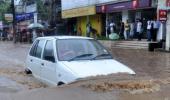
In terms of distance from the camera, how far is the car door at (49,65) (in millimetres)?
10242

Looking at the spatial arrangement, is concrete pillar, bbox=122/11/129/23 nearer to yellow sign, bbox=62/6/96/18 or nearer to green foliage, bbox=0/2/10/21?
yellow sign, bbox=62/6/96/18

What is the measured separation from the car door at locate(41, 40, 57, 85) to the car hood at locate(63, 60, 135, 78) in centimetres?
42

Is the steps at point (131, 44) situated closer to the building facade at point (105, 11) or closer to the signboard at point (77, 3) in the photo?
the building facade at point (105, 11)

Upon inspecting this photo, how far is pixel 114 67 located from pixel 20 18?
56201mm

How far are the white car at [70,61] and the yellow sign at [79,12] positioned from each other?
30830 millimetres

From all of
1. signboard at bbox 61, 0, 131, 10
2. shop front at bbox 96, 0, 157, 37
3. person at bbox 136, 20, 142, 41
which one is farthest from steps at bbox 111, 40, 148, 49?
signboard at bbox 61, 0, 131, 10

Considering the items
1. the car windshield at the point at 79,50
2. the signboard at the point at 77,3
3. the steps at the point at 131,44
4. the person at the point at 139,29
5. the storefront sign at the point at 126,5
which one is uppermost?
the signboard at the point at 77,3

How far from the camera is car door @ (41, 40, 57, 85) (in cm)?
1024

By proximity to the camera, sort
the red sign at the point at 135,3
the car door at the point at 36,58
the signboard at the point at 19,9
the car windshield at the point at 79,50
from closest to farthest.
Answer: the car windshield at the point at 79,50, the car door at the point at 36,58, the red sign at the point at 135,3, the signboard at the point at 19,9

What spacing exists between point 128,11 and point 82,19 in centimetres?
1230

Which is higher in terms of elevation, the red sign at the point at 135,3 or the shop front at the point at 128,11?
the red sign at the point at 135,3

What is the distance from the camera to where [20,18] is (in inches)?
2557

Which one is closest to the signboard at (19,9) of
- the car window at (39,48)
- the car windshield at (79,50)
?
the car window at (39,48)

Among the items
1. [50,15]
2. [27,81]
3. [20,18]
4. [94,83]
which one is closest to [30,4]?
[20,18]
